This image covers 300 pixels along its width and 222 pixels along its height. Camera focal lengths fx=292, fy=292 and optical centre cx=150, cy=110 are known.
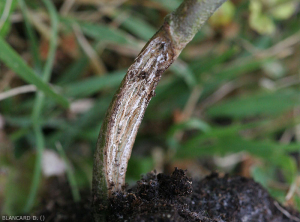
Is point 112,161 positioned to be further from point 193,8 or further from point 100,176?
point 193,8

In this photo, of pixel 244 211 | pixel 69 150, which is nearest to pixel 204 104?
pixel 69 150

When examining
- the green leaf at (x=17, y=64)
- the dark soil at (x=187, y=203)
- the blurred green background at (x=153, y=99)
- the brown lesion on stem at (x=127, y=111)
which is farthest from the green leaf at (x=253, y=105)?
the brown lesion on stem at (x=127, y=111)

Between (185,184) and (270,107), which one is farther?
(270,107)

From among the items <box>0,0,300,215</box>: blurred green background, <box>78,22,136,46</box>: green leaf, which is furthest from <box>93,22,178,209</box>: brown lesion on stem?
<box>78,22,136,46</box>: green leaf

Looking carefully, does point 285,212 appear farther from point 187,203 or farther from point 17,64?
point 17,64

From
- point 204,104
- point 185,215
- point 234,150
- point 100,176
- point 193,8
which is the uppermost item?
point 204,104

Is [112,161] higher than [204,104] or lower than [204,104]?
lower
